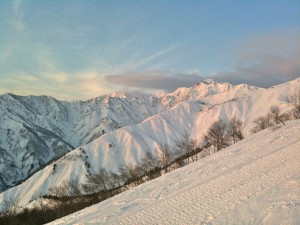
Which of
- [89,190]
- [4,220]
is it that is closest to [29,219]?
[4,220]

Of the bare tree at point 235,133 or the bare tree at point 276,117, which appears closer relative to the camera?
the bare tree at point 276,117

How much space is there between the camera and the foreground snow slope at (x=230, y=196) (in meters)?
19.2

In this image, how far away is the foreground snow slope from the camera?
19172mm

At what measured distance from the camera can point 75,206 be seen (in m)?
79.1

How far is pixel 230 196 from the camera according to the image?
22984mm

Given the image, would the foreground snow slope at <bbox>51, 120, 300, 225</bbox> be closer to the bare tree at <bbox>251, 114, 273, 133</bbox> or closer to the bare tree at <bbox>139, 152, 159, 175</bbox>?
the bare tree at <bbox>251, 114, 273, 133</bbox>

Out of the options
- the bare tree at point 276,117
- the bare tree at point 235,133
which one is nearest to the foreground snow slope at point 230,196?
the bare tree at point 276,117


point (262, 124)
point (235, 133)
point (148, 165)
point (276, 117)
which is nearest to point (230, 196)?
point (276, 117)

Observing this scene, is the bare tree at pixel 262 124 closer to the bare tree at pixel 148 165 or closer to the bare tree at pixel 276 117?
the bare tree at pixel 276 117

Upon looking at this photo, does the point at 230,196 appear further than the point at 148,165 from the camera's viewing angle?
No

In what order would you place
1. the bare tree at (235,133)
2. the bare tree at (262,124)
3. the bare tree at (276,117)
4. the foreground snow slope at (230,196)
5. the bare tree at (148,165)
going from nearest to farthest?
1. the foreground snow slope at (230,196)
2. the bare tree at (276,117)
3. the bare tree at (262,124)
4. the bare tree at (235,133)
5. the bare tree at (148,165)

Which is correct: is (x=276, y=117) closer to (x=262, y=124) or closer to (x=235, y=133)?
(x=262, y=124)

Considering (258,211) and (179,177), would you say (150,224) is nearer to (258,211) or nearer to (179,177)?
(258,211)

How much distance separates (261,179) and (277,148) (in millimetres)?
9768
